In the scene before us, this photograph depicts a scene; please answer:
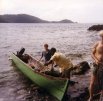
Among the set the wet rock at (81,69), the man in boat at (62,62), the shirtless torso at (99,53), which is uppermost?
the shirtless torso at (99,53)

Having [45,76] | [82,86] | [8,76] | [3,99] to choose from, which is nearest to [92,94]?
[45,76]

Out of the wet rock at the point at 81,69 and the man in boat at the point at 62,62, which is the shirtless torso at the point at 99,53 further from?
the wet rock at the point at 81,69

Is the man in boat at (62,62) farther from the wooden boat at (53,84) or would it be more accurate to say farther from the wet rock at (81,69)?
the wet rock at (81,69)

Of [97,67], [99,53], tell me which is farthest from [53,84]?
[99,53]

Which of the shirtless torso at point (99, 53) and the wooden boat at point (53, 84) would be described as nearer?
the shirtless torso at point (99, 53)

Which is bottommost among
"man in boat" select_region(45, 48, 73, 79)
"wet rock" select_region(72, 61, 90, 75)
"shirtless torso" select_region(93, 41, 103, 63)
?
"wet rock" select_region(72, 61, 90, 75)

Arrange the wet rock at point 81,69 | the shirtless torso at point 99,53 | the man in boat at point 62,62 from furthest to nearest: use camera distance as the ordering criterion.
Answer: the wet rock at point 81,69 → the man in boat at point 62,62 → the shirtless torso at point 99,53

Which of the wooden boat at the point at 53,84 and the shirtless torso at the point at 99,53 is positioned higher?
the shirtless torso at the point at 99,53

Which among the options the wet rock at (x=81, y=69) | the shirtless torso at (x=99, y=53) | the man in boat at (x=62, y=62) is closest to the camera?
the shirtless torso at (x=99, y=53)

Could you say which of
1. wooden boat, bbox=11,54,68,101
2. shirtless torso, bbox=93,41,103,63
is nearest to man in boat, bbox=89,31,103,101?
shirtless torso, bbox=93,41,103,63

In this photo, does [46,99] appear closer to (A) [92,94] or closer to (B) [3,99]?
(B) [3,99]

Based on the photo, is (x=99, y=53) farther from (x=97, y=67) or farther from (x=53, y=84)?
(x=53, y=84)

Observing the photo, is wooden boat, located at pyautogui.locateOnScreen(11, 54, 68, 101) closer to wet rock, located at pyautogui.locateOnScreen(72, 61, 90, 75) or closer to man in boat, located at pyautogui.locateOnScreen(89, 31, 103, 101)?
man in boat, located at pyautogui.locateOnScreen(89, 31, 103, 101)

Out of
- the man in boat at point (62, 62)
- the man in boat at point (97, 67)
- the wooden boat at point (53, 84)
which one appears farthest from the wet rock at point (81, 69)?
the man in boat at point (97, 67)
